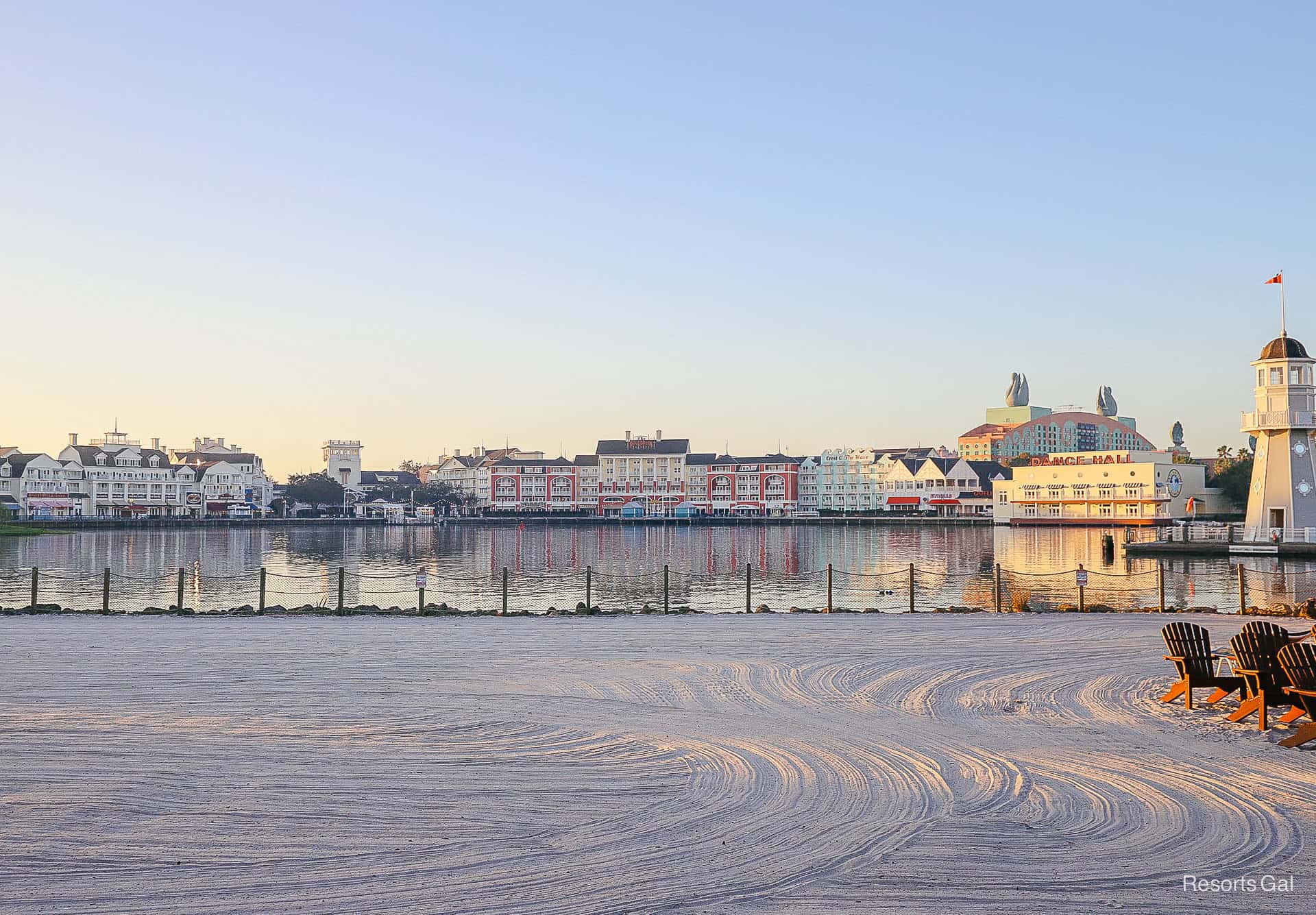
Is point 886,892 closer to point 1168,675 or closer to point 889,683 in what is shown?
point 889,683

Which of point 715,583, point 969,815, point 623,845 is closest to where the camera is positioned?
point 623,845

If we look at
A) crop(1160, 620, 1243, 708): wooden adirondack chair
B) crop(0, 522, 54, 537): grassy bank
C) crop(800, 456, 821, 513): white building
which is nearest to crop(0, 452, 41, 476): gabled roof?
crop(0, 522, 54, 537): grassy bank

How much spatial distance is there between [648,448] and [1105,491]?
6376cm

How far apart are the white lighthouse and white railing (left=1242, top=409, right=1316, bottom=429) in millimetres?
30

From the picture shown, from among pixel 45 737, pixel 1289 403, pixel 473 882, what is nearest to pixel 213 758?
pixel 45 737

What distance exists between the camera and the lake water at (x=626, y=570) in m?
34.0

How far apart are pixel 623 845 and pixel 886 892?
68.5 inches

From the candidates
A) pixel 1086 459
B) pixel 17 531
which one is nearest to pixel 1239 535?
pixel 1086 459

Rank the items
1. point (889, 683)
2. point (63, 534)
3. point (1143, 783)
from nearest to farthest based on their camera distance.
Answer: point (1143, 783)
point (889, 683)
point (63, 534)

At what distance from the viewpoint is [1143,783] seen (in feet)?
27.6

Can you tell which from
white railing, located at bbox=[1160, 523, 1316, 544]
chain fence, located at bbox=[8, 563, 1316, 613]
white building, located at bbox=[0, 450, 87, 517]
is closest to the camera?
chain fence, located at bbox=[8, 563, 1316, 613]

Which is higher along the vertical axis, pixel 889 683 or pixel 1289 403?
pixel 1289 403

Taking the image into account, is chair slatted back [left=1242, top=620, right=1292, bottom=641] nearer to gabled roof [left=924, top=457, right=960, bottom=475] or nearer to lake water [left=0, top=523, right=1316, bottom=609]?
lake water [left=0, top=523, right=1316, bottom=609]

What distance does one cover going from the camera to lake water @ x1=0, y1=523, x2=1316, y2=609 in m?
34.0
